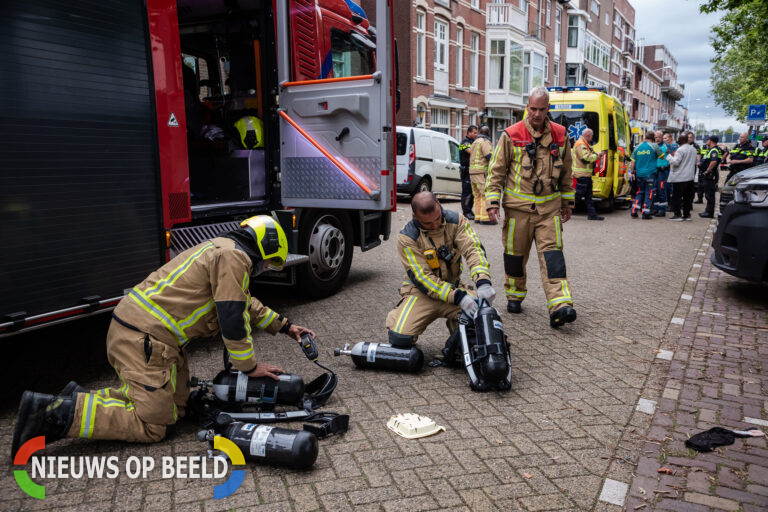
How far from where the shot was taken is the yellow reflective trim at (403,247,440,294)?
4.28 metres

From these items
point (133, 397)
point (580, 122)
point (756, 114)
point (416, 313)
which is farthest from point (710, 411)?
point (756, 114)

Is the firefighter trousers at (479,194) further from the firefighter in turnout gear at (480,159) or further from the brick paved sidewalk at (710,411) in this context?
the brick paved sidewalk at (710,411)

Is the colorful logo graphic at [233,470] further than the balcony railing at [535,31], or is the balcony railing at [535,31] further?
the balcony railing at [535,31]

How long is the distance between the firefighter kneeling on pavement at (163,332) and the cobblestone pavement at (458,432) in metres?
0.18

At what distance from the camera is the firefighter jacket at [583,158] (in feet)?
41.0

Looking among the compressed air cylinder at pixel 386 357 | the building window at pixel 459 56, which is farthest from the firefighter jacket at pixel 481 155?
the building window at pixel 459 56

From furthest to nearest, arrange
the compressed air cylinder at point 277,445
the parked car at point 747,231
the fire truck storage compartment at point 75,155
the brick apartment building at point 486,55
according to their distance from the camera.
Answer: the brick apartment building at point 486,55 < the parked car at point 747,231 < the fire truck storage compartment at point 75,155 < the compressed air cylinder at point 277,445

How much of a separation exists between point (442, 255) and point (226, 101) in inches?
132

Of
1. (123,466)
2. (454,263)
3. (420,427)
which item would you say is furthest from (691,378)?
(123,466)

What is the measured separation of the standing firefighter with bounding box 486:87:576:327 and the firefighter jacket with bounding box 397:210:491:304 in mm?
1098

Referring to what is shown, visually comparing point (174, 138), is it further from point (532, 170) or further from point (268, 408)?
point (532, 170)

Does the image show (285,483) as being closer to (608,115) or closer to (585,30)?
(608,115)

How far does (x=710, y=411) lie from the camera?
3693mm

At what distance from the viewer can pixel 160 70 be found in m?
4.19
